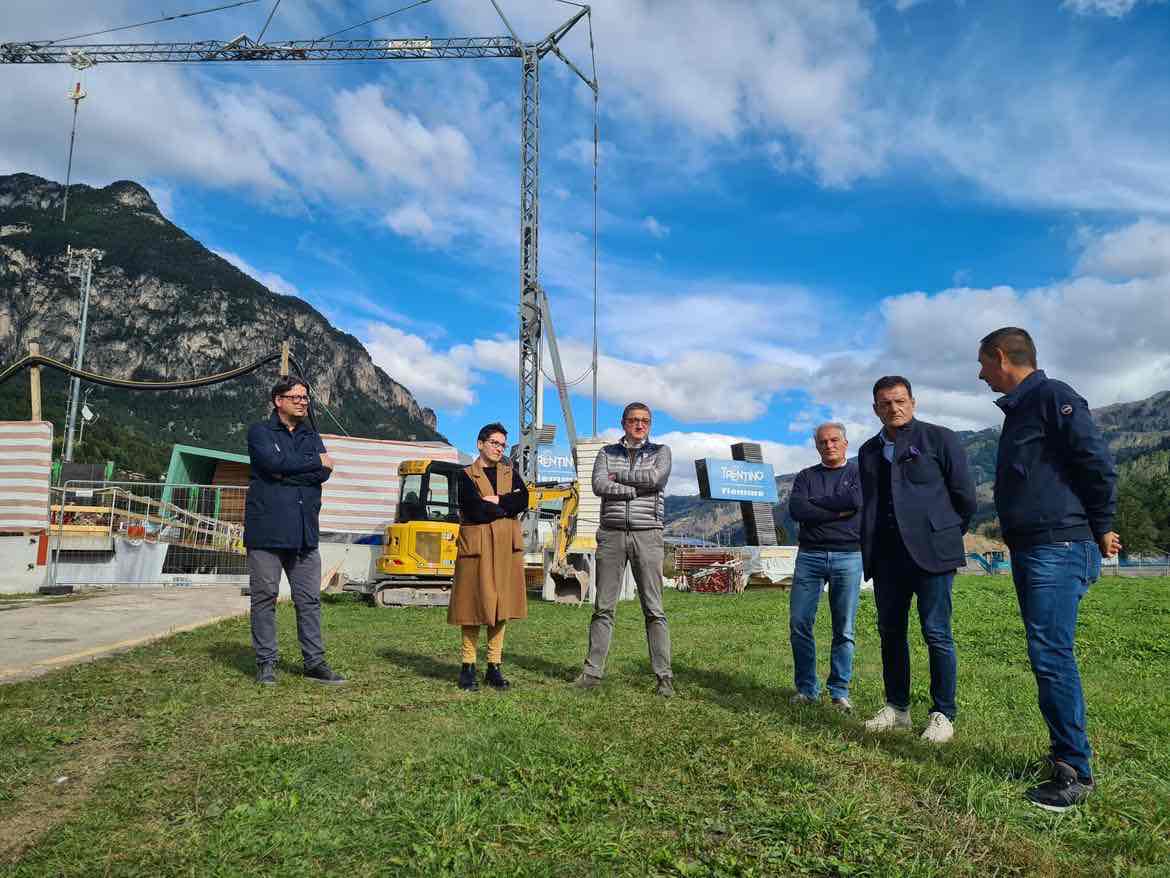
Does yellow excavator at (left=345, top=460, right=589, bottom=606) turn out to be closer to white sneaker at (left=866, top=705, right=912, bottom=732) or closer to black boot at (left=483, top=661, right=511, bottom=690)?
black boot at (left=483, top=661, right=511, bottom=690)

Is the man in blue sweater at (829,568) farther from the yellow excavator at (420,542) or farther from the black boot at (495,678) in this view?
the yellow excavator at (420,542)

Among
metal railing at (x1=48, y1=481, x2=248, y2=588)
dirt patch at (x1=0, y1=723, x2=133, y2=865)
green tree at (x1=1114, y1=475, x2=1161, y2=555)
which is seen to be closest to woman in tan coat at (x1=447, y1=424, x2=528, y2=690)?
dirt patch at (x1=0, y1=723, x2=133, y2=865)

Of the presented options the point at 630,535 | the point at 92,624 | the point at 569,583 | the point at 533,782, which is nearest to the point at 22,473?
the point at 92,624

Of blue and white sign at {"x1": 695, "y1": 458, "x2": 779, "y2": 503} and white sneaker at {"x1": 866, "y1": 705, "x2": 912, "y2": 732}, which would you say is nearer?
white sneaker at {"x1": 866, "y1": 705, "x2": 912, "y2": 732}

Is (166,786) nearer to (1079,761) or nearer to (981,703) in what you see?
(1079,761)

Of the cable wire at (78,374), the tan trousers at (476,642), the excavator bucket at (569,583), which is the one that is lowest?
the excavator bucket at (569,583)

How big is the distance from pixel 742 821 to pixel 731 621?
27.9ft

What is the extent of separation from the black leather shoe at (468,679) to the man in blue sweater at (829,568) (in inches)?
86.9

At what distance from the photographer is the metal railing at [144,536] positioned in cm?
1614

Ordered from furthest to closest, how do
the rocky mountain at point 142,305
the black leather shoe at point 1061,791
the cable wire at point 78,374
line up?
the rocky mountain at point 142,305
the cable wire at point 78,374
the black leather shoe at point 1061,791

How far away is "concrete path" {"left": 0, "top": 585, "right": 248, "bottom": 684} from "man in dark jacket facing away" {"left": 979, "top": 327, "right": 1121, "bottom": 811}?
6.19 m

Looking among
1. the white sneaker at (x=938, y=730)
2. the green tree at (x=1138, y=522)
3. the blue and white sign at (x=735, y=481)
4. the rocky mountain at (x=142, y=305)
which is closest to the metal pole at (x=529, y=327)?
the blue and white sign at (x=735, y=481)

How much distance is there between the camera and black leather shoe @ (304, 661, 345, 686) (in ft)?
17.9

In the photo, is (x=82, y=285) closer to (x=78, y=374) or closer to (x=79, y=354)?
(x=79, y=354)
